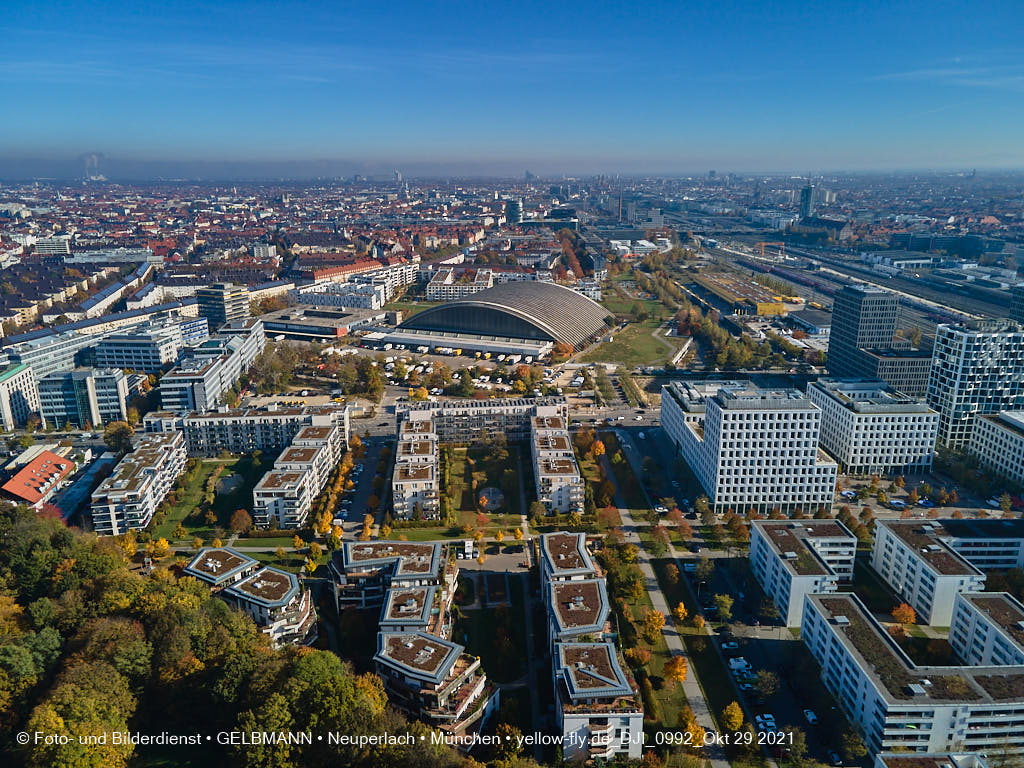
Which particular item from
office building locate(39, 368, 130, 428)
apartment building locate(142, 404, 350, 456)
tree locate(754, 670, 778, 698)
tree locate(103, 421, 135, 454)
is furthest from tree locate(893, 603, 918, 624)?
office building locate(39, 368, 130, 428)

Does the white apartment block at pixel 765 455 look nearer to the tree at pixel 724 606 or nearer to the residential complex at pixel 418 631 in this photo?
the tree at pixel 724 606

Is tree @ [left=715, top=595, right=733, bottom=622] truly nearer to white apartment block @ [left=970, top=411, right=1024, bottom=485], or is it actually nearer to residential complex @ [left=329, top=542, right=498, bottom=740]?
residential complex @ [left=329, top=542, right=498, bottom=740]

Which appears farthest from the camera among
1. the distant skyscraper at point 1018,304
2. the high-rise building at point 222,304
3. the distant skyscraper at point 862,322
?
the high-rise building at point 222,304

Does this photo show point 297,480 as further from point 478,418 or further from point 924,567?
point 924,567

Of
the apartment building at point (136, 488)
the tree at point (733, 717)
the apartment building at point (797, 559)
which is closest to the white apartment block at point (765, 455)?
the apartment building at point (797, 559)

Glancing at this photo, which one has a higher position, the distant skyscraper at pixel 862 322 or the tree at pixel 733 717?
the distant skyscraper at pixel 862 322

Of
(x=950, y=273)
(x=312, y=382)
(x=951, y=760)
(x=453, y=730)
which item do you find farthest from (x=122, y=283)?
(x=950, y=273)
